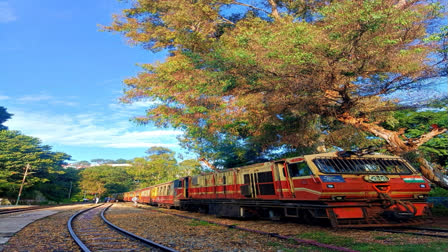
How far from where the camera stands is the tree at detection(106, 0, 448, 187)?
9.33m

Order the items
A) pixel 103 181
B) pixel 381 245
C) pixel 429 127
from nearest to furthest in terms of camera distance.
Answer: pixel 381 245 → pixel 429 127 → pixel 103 181

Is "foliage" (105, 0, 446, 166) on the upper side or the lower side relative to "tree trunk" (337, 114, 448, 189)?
upper

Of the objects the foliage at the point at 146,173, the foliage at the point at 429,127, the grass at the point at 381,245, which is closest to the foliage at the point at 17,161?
the foliage at the point at 146,173

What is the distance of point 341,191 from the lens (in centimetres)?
804

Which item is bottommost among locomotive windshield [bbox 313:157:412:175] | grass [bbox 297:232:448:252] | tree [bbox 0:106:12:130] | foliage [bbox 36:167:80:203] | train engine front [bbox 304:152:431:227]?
grass [bbox 297:232:448:252]

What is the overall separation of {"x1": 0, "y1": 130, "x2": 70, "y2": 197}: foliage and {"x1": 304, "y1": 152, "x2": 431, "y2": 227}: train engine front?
153 ft

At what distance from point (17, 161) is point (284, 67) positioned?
49.2 meters

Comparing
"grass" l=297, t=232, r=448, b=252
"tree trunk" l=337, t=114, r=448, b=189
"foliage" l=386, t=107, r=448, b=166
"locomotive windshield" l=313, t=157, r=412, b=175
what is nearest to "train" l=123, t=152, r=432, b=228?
"locomotive windshield" l=313, t=157, r=412, b=175

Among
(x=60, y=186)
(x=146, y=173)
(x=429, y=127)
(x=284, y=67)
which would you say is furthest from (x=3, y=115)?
(x=429, y=127)

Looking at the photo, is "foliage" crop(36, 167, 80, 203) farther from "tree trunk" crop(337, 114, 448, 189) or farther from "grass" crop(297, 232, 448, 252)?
"grass" crop(297, 232, 448, 252)

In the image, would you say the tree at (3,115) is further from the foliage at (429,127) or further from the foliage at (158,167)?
the foliage at (429,127)

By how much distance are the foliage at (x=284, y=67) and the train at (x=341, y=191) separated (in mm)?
3143

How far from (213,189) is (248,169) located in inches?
149

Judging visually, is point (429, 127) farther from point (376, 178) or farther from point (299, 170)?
point (299, 170)
